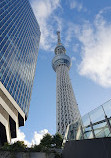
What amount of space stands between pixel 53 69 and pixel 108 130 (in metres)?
128

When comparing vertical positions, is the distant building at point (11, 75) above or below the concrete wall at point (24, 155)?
above

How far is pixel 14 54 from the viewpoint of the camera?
53.8m

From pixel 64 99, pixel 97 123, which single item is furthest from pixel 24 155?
pixel 64 99

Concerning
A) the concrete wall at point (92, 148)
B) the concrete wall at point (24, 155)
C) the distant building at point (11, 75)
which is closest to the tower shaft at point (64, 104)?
the distant building at point (11, 75)

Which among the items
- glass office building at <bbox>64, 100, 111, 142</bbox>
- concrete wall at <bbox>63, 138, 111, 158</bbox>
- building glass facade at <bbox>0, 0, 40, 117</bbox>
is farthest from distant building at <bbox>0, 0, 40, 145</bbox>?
glass office building at <bbox>64, 100, 111, 142</bbox>

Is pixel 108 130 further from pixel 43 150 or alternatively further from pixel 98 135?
pixel 43 150

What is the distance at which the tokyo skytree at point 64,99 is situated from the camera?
9032cm

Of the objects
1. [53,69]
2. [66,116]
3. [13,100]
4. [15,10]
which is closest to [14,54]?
[13,100]

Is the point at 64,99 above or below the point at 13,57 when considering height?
above

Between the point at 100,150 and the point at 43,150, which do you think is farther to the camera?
the point at 43,150

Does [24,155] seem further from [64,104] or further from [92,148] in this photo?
[64,104]

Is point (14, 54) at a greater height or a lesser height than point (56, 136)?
greater

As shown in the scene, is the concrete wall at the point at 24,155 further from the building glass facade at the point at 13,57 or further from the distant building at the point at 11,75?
the building glass facade at the point at 13,57

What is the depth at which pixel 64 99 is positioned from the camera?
102 m
